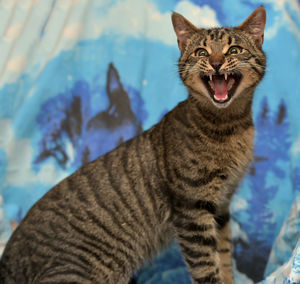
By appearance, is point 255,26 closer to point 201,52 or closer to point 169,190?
point 201,52

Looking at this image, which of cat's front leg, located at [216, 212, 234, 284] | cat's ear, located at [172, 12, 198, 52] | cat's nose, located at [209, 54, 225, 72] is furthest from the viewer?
cat's front leg, located at [216, 212, 234, 284]

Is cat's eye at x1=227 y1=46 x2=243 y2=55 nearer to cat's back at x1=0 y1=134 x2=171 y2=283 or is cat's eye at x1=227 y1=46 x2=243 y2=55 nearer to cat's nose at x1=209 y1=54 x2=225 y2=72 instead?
cat's nose at x1=209 y1=54 x2=225 y2=72

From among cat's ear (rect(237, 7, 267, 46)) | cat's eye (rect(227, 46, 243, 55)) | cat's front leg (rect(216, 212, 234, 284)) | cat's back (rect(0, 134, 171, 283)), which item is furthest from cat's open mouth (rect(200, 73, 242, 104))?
cat's front leg (rect(216, 212, 234, 284))

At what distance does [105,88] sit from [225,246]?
4.86 feet

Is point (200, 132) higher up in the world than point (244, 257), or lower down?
higher up

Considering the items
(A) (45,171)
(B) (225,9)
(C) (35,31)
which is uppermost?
(C) (35,31)

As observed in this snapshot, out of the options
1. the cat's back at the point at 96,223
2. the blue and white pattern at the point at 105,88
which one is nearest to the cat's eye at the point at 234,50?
the cat's back at the point at 96,223

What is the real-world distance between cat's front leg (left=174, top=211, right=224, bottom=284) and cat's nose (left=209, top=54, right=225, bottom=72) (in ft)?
2.27

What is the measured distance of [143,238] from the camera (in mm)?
2242

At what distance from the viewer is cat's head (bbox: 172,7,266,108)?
6.66ft

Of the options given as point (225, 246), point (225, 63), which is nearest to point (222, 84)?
point (225, 63)

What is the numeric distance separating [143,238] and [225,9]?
185cm

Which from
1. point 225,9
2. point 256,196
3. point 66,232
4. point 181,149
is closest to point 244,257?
point 256,196

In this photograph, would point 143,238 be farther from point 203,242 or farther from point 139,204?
point 203,242
